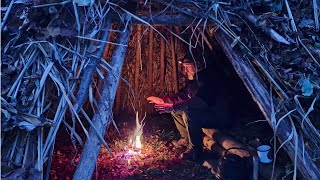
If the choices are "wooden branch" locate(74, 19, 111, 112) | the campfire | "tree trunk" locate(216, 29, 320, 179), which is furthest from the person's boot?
"wooden branch" locate(74, 19, 111, 112)

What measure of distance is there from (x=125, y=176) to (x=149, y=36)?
2099 millimetres

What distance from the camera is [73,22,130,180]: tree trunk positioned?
2.66 meters

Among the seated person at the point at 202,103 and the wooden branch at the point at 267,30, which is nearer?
the wooden branch at the point at 267,30

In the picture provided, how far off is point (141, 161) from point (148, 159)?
11 centimetres

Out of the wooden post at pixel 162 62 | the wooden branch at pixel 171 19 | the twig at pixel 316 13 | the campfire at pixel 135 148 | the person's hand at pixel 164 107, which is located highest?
the wooden branch at pixel 171 19

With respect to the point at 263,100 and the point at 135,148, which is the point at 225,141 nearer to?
the point at 135,148

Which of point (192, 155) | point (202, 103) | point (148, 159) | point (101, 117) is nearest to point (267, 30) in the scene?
point (202, 103)

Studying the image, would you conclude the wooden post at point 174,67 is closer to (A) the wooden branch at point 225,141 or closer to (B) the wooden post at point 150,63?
(B) the wooden post at point 150,63

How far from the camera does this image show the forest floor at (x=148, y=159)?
454 centimetres

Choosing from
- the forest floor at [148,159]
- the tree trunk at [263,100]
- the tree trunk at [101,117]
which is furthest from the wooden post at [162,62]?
the tree trunk at [101,117]

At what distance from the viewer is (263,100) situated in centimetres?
311

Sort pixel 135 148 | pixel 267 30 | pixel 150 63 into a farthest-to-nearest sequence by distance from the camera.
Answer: pixel 150 63 → pixel 135 148 → pixel 267 30

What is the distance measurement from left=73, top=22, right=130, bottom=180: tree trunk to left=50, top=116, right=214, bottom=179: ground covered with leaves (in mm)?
1538

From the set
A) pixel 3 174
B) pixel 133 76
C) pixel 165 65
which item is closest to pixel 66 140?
pixel 133 76
